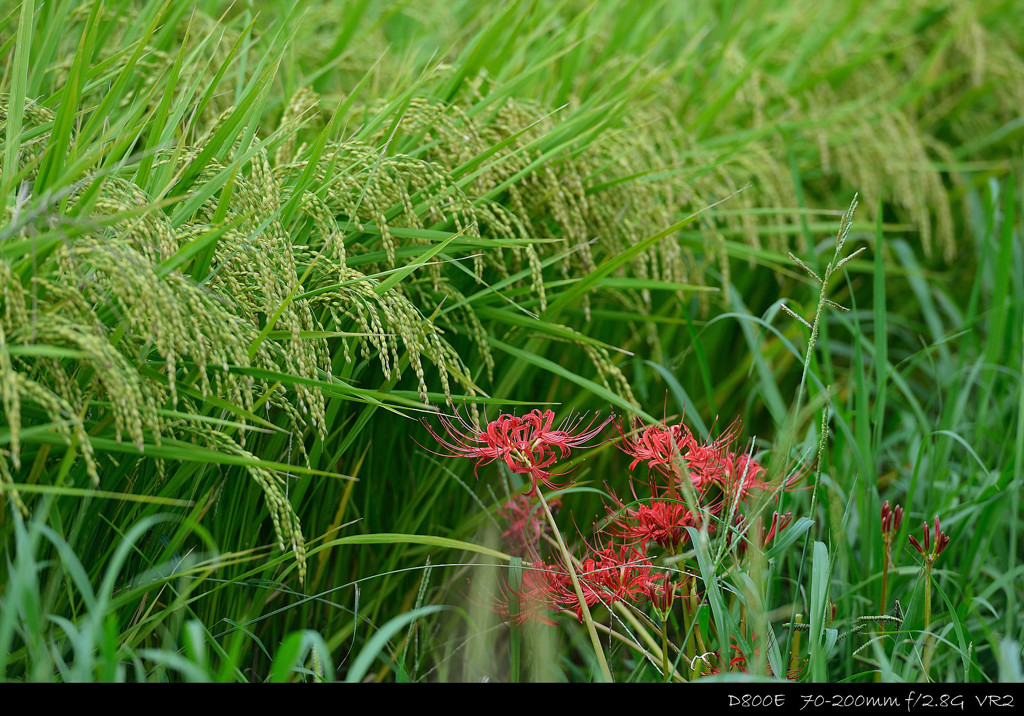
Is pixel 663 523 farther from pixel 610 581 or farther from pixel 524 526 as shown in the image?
pixel 524 526

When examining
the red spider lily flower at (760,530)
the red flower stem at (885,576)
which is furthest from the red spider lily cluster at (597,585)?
the red flower stem at (885,576)

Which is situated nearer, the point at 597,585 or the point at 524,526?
the point at 597,585

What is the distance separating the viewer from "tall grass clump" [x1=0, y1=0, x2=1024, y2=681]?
109 centimetres

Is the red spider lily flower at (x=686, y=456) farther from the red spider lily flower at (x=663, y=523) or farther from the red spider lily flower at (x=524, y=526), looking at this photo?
the red spider lily flower at (x=524, y=526)

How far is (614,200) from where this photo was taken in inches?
69.9

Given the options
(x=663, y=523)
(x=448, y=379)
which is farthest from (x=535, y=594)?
(x=448, y=379)

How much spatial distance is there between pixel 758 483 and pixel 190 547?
0.88 metres

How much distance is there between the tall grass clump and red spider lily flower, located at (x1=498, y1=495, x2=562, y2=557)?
0.01m

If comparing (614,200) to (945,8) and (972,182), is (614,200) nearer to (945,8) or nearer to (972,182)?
(972,182)

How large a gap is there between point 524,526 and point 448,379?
35 centimetres

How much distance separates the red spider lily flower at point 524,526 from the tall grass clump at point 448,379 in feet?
0.04

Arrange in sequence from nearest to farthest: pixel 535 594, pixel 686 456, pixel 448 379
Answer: pixel 686 456
pixel 535 594
pixel 448 379

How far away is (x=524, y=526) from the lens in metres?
1.40

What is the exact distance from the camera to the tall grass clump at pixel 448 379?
3.58 feet
